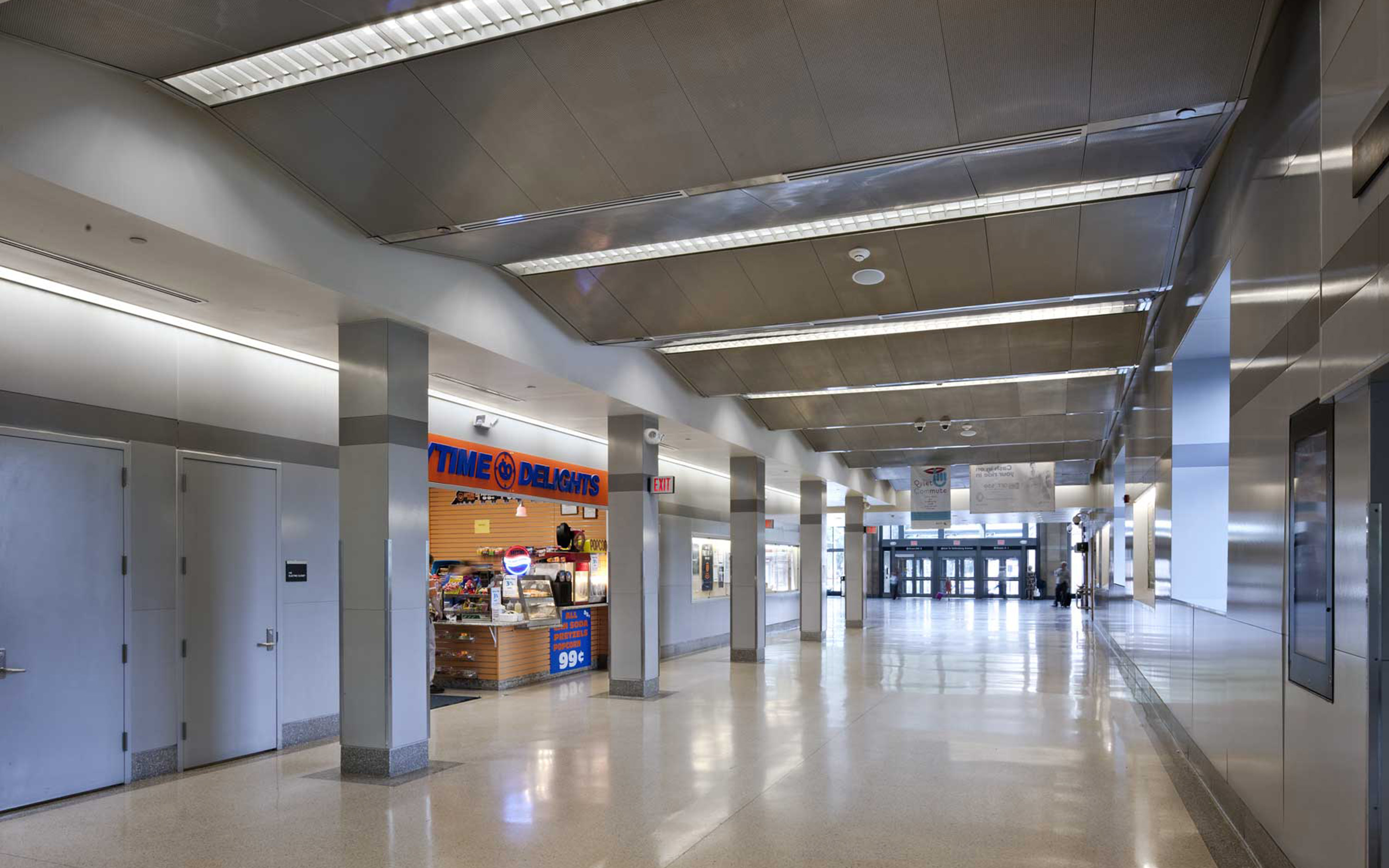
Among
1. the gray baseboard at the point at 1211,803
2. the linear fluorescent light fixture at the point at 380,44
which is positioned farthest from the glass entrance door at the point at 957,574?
the linear fluorescent light fixture at the point at 380,44

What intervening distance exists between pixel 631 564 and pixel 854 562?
13.0 m

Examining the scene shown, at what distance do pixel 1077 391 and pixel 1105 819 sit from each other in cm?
848

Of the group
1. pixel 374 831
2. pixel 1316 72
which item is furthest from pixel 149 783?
pixel 1316 72

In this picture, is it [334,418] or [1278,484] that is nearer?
[1278,484]

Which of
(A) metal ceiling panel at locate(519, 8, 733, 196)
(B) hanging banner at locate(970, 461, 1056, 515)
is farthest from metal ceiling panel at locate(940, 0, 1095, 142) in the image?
(B) hanging banner at locate(970, 461, 1056, 515)

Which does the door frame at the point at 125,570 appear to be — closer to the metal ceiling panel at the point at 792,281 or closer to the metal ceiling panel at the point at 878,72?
the metal ceiling panel at the point at 792,281

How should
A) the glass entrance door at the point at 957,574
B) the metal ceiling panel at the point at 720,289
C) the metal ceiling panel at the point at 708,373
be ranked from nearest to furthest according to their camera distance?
the metal ceiling panel at the point at 720,289 < the metal ceiling panel at the point at 708,373 < the glass entrance door at the point at 957,574

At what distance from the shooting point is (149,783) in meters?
7.29

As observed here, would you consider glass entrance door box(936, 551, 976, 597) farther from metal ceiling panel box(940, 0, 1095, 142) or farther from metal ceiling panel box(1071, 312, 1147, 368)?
metal ceiling panel box(940, 0, 1095, 142)

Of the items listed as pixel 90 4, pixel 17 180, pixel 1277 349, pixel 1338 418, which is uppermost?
pixel 90 4

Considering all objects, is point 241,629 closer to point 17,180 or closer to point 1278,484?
point 17,180

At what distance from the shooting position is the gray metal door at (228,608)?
310 inches

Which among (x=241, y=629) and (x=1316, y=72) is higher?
(x=1316, y=72)

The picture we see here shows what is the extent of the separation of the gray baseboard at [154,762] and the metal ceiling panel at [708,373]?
6.63 metres
